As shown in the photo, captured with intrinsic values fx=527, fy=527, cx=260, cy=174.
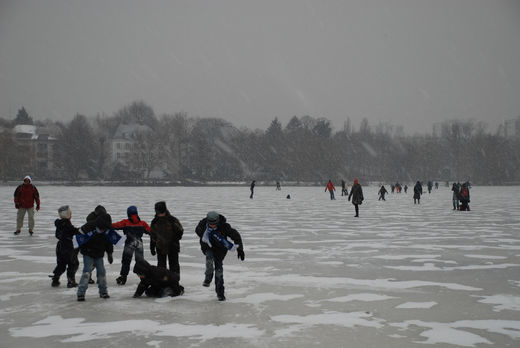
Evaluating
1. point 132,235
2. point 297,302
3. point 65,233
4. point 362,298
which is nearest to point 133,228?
point 132,235

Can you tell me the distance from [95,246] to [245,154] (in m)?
98.4

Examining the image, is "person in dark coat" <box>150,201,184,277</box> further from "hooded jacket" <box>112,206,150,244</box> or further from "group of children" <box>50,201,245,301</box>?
"hooded jacket" <box>112,206,150,244</box>

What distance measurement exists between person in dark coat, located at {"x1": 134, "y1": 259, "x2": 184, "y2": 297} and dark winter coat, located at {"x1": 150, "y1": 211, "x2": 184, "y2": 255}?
496 millimetres

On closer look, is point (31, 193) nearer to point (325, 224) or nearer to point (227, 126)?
point (325, 224)

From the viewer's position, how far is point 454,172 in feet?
407

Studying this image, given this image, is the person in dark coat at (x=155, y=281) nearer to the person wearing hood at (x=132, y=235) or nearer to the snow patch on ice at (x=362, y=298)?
the person wearing hood at (x=132, y=235)

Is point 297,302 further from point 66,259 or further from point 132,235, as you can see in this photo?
point 66,259

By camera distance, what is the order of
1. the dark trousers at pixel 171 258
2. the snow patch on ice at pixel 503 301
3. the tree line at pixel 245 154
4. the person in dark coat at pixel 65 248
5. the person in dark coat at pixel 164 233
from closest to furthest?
the snow patch on ice at pixel 503 301 < the person in dark coat at pixel 65 248 < the person in dark coat at pixel 164 233 < the dark trousers at pixel 171 258 < the tree line at pixel 245 154

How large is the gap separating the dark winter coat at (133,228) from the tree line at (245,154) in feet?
256

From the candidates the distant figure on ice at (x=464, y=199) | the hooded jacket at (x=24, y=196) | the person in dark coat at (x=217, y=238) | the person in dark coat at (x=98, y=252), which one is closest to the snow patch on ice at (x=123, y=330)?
the person in dark coat at (x=98, y=252)

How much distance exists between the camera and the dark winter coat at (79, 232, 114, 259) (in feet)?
23.7

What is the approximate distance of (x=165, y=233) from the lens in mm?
7852

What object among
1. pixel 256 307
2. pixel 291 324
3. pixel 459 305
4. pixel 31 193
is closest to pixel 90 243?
pixel 256 307

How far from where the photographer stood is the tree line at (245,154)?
305 ft
